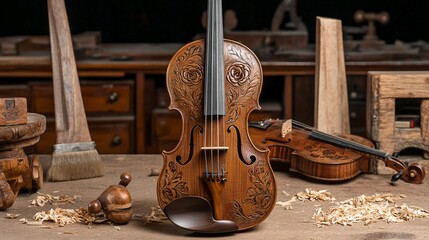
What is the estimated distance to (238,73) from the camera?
82.7 inches

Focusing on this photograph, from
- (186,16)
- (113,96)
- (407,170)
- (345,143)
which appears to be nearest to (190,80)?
(345,143)

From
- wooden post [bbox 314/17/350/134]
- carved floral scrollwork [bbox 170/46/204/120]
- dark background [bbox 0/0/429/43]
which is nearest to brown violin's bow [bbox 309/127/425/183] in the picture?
wooden post [bbox 314/17/350/134]

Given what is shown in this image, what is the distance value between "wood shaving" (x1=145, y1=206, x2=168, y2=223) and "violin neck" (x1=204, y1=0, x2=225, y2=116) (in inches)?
11.7

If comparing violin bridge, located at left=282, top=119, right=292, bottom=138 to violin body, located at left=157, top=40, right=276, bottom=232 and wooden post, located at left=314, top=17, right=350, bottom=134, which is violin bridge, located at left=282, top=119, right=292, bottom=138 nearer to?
wooden post, located at left=314, top=17, right=350, bottom=134

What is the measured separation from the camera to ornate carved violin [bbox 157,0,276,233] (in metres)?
2.06

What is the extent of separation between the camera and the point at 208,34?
2.08 metres

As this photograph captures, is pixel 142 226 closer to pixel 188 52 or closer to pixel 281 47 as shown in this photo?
pixel 188 52

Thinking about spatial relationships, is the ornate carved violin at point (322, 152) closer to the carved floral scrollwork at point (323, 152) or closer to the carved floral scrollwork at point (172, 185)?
the carved floral scrollwork at point (323, 152)

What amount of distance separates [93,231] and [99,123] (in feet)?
5.44

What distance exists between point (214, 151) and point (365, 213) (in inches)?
16.8

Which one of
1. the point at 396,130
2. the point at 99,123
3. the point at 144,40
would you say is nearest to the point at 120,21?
the point at 144,40

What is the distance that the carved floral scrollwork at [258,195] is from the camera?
6.79 ft

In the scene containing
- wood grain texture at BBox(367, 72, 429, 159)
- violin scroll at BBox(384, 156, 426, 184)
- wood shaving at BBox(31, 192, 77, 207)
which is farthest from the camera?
wood grain texture at BBox(367, 72, 429, 159)

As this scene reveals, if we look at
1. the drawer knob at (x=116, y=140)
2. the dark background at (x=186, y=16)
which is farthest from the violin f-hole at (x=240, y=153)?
the dark background at (x=186, y=16)
